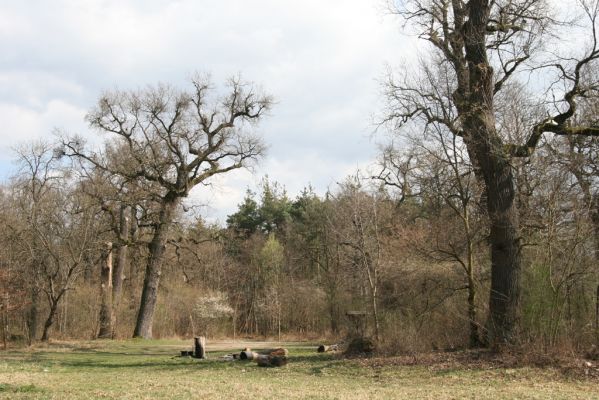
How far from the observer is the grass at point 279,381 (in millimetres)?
9930

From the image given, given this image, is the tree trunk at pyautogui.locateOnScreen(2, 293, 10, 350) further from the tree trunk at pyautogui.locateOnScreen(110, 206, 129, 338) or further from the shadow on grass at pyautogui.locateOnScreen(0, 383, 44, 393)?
the shadow on grass at pyautogui.locateOnScreen(0, 383, 44, 393)

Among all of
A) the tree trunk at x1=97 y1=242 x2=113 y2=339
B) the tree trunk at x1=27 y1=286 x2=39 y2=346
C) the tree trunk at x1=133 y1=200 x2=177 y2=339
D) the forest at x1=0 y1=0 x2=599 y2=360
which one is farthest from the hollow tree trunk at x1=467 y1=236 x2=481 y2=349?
the tree trunk at x1=27 y1=286 x2=39 y2=346

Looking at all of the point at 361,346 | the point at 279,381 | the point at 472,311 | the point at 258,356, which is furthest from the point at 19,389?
the point at 472,311

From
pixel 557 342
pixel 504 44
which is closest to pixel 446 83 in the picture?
pixel 504 44

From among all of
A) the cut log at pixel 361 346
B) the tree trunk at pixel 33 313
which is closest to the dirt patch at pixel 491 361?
the cut log at pixel 361 346

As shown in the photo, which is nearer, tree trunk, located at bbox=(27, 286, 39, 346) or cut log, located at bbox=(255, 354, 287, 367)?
cut log, located at bbox=(255, 354, 287, 367)

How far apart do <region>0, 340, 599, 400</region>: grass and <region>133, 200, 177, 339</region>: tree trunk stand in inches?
378

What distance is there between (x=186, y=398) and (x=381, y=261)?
44.9 feet

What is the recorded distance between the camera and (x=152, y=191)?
2906 centimetres

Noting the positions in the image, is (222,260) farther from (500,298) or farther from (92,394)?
(92,394)

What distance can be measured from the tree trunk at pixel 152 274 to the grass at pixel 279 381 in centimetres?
961

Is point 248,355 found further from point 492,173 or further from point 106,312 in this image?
point 106,312

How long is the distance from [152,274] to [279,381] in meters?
16.7

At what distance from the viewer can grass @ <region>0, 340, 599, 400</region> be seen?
993 cm
